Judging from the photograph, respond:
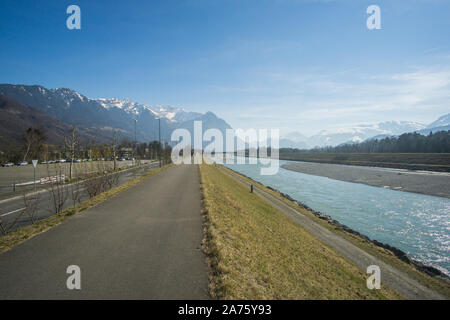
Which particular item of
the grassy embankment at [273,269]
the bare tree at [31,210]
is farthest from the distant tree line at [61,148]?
the grassy embankment at [273,269]

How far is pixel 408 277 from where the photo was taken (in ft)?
33.1

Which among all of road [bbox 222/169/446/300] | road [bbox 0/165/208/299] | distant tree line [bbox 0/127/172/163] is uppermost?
distant tree line [bbox 0/127/172/163]

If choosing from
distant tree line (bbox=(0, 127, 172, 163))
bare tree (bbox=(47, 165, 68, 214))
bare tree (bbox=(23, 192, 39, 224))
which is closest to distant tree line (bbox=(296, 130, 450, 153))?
distant tree line (bbox=(0, 127, 172, 163))

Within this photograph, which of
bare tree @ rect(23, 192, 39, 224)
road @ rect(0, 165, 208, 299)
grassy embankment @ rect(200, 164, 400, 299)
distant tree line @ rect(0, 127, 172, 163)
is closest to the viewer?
road @ rect(0, 165, 208, 299)

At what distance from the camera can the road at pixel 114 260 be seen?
4551 mm

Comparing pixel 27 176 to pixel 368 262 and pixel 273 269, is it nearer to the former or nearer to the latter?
pixel 273 269

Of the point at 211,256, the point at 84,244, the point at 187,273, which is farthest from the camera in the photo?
the point at 84,244

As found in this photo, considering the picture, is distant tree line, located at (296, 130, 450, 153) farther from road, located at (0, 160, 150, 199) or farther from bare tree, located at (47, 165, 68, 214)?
bare tree, located at (47, 165, 68, 214)

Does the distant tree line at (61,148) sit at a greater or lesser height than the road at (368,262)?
greater

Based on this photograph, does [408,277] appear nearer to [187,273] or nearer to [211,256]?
[211,256]

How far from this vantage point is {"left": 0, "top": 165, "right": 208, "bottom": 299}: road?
4.55 metres

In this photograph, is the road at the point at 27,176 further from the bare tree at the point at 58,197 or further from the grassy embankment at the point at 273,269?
the grassy embankment at the point at 273,269
